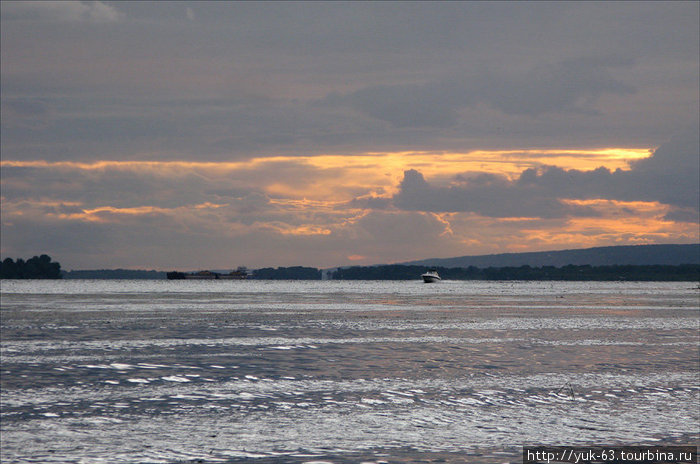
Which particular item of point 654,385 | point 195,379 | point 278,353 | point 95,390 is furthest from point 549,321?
point 95,390

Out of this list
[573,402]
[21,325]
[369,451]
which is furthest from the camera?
[21,325]

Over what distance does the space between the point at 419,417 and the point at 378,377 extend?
8.09 m

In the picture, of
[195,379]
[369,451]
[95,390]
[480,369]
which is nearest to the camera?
[369,451]

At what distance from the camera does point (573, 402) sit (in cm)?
2402

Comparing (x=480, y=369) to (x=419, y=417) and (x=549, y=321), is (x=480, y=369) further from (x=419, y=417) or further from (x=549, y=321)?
(x=549, y=321)

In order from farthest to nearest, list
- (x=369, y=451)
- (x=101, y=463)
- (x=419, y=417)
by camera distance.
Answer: (x=419, y=417) < (x=369, y=451) < (x=101, y=463)

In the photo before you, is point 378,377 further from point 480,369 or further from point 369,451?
point 369,451

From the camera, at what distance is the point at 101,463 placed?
1639 cm

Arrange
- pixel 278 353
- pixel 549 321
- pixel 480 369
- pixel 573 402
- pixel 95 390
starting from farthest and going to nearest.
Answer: pixel 549 321 → pixel 278 353 → pixel 480 369 → pixel 95 390 → pixel 573 402

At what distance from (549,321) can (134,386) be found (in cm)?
4629

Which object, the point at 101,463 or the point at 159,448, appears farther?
the point at 159,448

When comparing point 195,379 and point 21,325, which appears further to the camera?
point 21,325

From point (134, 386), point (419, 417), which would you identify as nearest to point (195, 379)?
point (134, 386)

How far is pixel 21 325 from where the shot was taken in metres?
59.7
